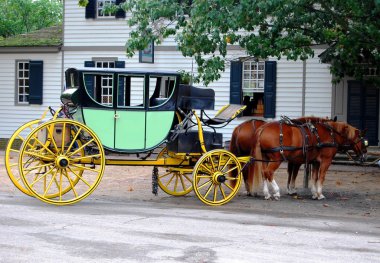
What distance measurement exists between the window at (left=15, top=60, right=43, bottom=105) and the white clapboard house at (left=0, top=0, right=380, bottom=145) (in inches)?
1.5

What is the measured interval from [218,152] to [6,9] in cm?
3930

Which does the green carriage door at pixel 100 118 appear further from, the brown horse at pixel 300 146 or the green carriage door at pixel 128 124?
the brown horse at pixel 300 146

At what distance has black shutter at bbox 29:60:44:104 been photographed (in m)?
28.2

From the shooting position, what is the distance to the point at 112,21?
90.1 ft

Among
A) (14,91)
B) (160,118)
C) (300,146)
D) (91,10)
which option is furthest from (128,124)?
(14,91)

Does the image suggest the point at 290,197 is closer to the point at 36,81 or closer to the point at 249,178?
the point at 249,178

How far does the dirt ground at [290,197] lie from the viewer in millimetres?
13906

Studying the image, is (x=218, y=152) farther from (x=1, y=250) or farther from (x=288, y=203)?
(x=1, y=250)

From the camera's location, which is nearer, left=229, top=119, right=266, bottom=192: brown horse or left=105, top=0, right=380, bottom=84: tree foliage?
left=105, top=0, right=380, bottom=84: tree foliage

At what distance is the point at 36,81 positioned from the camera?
92.7 ft

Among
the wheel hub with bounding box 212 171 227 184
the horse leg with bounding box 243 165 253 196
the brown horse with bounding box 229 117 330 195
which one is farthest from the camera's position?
the brown horse with bounding box 229 117 330 195

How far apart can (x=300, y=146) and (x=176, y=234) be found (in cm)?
538

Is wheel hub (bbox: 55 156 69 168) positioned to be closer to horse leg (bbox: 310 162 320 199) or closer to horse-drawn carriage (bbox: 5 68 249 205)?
horse-drawn carriage (bbox: 5 68 249 205)

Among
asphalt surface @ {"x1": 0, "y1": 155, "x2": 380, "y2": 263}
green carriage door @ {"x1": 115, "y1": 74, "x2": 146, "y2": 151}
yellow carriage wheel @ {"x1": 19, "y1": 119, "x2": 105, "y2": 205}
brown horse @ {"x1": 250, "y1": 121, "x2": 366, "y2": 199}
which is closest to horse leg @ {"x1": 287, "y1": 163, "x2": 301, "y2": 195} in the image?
asphalt surface @ {"x1": 0, "y1": 155, "x2": 380, "y2": 263}
